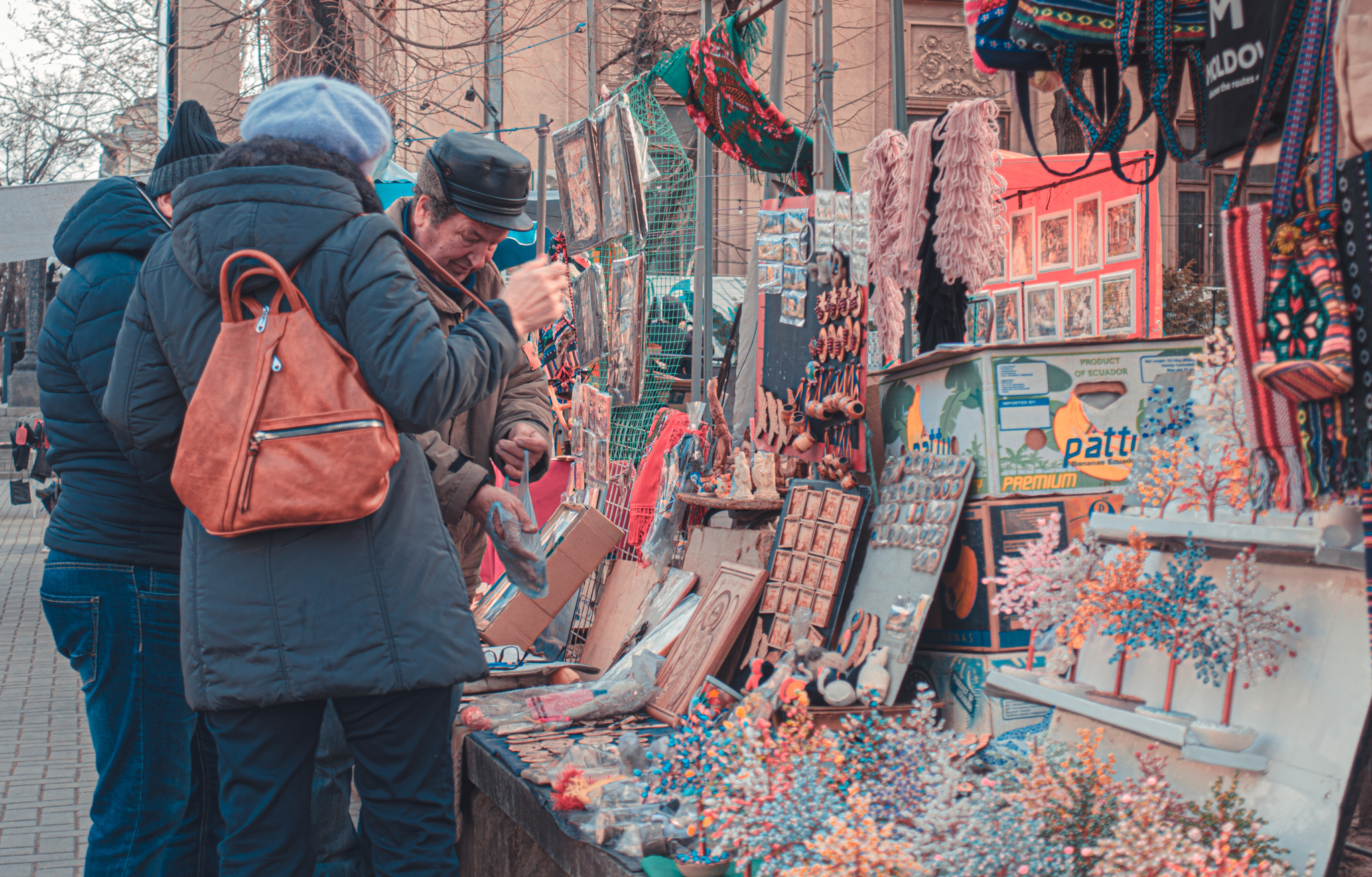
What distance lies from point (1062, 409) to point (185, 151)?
2.30 m

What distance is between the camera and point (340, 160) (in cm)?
204

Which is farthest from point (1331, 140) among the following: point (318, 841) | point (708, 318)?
point (708, 318)

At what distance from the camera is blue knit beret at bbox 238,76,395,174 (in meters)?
2.06

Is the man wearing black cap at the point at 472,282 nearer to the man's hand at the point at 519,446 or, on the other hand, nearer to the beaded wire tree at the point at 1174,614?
the man's hand at the point at 519,446

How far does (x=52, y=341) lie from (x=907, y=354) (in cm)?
317

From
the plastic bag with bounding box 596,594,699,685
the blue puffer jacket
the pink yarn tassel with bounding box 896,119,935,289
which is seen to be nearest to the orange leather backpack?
the blue puffer jacket

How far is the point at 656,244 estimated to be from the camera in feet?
21.2

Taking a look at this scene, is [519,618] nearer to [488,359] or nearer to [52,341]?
[52,341]

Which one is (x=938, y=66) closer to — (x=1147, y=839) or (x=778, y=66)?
(x=778, y=66)

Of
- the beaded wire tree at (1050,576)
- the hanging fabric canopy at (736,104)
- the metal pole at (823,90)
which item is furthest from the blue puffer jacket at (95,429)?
the hanging fabric canopy at (736,104)

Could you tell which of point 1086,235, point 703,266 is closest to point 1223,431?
point 703,266

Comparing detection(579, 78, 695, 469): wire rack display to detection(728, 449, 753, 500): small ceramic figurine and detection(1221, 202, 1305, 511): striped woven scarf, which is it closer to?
detection(728, 449, 753, 500): small ceramic figurine

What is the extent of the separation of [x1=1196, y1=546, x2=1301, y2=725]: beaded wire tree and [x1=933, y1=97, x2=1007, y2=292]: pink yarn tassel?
88.9 inches

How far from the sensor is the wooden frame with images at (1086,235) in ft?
20.9
